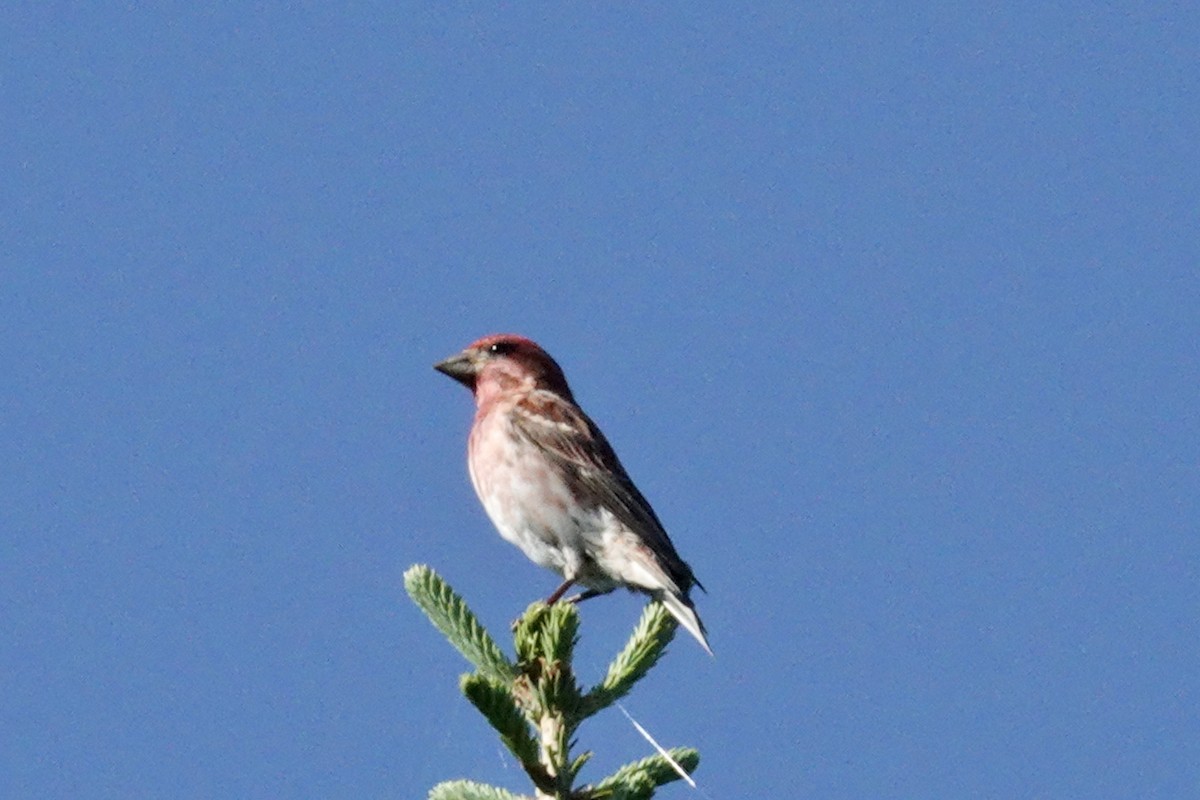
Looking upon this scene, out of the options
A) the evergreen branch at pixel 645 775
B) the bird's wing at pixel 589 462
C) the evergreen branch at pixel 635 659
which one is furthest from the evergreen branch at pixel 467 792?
the bird's wing at pixel 589 462

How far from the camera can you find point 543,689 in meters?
4.48

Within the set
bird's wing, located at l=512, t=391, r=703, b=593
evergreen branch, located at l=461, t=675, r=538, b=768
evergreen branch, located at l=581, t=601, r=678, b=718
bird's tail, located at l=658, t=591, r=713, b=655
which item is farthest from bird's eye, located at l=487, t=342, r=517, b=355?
evergreen branch, located at l=461, t=675, r=538, b=768

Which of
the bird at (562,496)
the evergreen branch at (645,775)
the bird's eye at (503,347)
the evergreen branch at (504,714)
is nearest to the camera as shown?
the evergreen branch at (504,714)

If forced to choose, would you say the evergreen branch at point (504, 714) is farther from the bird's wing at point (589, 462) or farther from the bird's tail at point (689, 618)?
the bird's wing at point (589, 462)

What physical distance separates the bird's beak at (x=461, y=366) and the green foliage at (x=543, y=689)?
148 inches

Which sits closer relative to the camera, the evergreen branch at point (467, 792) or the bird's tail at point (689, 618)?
the evergreen branch at point (467, 792)

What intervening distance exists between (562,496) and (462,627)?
3.00m

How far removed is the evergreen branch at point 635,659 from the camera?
458 centimetres

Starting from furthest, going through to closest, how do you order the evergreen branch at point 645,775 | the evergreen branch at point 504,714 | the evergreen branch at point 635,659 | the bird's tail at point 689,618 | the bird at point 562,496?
the bird at point 562,496 → the bird's tail at point 689,618 → the evergreen branch at point 635,659 → the evergreen branch at point 645,775 → the evergreen branch at point 504,714

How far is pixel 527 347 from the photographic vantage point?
8664mm

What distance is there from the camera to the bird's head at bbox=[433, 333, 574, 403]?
28.3 feet

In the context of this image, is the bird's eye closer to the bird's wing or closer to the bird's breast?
the bird's wing

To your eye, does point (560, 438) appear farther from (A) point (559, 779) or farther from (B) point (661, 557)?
(A) point (559, 779)

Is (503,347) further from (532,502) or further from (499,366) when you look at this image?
(532,502)
